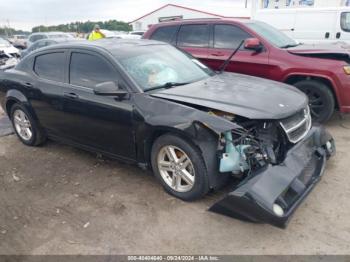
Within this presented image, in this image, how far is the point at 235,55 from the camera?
620 centimetres

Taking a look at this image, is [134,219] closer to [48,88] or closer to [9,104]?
[48,88]

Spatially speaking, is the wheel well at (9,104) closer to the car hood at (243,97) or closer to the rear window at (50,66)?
the rear window at (50,66)

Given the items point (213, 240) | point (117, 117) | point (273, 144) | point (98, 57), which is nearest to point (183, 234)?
point (213, 240)

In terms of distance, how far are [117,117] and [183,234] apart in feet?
4.81

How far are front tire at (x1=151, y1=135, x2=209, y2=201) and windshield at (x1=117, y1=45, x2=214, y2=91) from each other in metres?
0.71

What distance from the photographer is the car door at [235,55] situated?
19.4 ft

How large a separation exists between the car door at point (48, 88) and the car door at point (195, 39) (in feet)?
9.65

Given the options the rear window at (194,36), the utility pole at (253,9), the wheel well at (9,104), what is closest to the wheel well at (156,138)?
the wheel well at (9,104)

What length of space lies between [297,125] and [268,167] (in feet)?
2.37

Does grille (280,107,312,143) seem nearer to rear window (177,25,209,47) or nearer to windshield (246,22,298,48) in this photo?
windshield (246,22,298,48)

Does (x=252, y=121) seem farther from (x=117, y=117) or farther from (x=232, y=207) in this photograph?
(x=117, y=117)

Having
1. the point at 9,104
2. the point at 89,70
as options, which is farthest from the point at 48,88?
the point at 9,104

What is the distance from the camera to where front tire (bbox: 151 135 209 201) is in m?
3.28

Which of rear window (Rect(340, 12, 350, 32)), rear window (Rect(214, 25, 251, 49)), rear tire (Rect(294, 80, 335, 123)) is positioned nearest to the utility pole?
rear window (Rect(340, 12, 350, 32))
